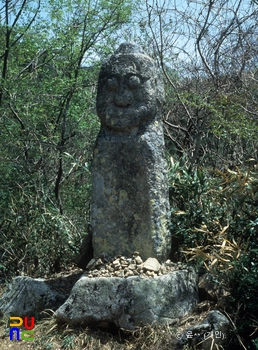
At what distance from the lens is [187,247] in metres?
5.40

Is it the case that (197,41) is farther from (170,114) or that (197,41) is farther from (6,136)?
(6,136)

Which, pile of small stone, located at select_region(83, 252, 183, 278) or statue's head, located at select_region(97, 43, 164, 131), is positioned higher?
statue's head, located at select_region(97, 43, 164, 131)

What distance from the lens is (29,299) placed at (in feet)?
17.6

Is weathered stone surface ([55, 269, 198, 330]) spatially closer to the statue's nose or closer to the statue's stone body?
the statue's stone body

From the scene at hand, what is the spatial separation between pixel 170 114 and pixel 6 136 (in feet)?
10.6

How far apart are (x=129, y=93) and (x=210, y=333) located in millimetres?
2288

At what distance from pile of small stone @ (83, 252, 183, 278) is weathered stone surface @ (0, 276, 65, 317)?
0.54 meters

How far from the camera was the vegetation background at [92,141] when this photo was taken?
5184 millimetres

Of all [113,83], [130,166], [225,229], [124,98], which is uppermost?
[113,83]

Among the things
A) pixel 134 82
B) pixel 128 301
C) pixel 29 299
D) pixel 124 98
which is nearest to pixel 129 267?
pixel 128 301

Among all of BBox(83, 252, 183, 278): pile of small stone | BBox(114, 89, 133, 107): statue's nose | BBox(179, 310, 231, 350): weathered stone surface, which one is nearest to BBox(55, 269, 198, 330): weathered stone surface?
BBox(83, 252, 183, 278): pile of small stone

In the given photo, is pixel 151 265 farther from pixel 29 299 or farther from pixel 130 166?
pixel 29 299

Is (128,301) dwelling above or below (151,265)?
below

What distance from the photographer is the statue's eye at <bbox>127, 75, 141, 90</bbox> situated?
5145 mm
